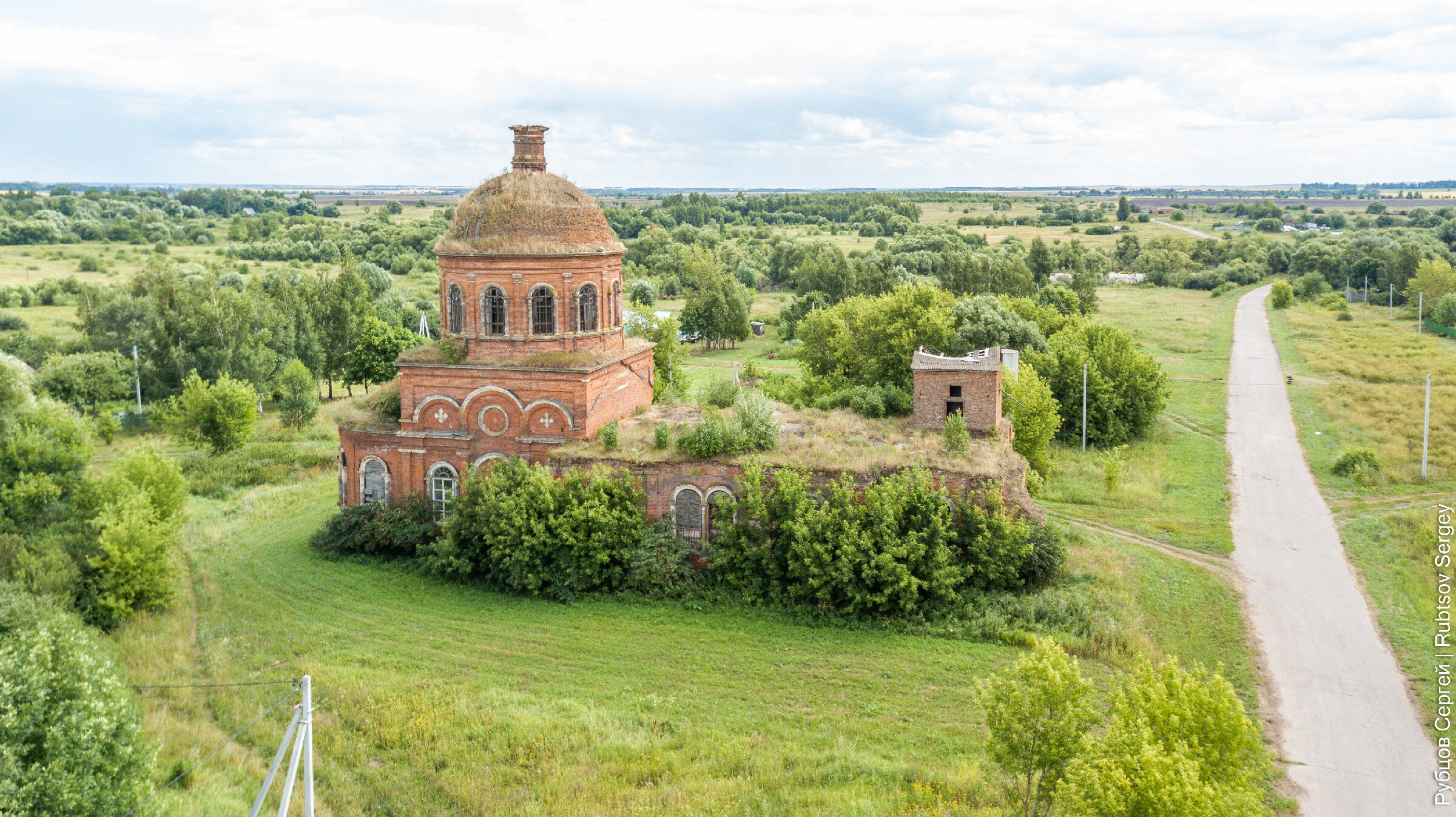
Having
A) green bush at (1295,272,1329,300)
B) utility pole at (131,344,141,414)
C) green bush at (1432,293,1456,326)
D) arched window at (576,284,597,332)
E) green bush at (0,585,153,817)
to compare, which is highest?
arched window at (576,284,597,332)

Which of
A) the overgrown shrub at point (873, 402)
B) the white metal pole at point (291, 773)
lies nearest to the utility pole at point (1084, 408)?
the overgrown shrub at point (873, 402)

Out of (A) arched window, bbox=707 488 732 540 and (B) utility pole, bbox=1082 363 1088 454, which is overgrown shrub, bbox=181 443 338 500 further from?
(B) utility pole, bbox=1082 363 1088 454

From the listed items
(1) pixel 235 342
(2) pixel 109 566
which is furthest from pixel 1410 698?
(1) pixel 235 342

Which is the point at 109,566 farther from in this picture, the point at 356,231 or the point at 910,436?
the point at 356,231

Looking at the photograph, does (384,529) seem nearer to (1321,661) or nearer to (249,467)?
(249,467)

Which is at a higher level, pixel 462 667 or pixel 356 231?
pixel 356 231

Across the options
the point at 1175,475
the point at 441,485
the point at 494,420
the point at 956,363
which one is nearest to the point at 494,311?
the point at 494,420

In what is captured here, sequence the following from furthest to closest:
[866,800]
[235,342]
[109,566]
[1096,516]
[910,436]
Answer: [235,342], [1096,516], [910,436], [109,566], [866,800]

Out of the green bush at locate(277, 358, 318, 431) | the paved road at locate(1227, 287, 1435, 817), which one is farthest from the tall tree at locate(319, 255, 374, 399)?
the paved road at locate(1227, 287, 1435, 817)
